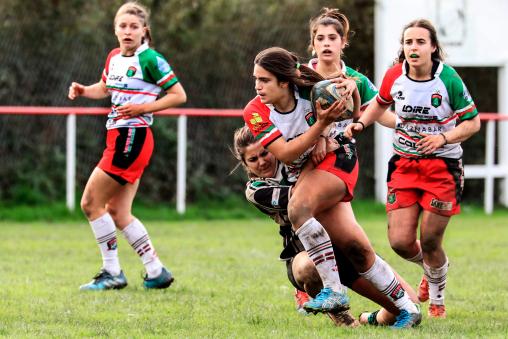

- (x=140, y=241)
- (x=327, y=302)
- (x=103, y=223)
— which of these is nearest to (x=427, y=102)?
(x=327, y=302)

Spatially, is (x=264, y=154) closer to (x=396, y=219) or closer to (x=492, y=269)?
(x=396, y=219)

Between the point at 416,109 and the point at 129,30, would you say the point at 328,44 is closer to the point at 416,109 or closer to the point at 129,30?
the point at 416,109

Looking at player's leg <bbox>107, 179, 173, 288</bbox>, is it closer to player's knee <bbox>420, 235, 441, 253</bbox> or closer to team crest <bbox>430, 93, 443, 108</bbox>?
player's knee <bbox>420, 235, 441, 253</bbox>

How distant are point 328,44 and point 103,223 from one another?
2367 millimetres

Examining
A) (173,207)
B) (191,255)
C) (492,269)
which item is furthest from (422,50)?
(173,207)

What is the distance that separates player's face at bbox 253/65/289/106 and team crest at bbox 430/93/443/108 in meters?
1.20

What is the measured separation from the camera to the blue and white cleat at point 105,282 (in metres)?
8.07

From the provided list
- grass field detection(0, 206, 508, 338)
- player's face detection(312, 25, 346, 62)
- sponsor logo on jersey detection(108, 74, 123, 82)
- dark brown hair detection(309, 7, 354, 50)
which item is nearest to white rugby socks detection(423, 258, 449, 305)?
grass field detection(0, 206, 508, 338)

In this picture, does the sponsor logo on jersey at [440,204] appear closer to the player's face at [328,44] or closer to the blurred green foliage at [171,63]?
the player's face at [328,44]

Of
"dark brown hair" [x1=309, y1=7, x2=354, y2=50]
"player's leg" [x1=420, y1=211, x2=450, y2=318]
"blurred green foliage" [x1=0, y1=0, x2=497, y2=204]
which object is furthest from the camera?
"blurred green foliage" [x1=0, y1=0, x2=497, y2=204]

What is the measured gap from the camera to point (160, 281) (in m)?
8.17

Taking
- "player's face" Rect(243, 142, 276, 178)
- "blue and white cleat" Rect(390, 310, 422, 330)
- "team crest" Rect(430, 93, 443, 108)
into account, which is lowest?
"blue and white cleat" Rect(390, 310, 422, 330)

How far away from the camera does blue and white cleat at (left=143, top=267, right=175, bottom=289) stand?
8.17 meters

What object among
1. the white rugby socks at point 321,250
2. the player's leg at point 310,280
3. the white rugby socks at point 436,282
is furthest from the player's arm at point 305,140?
A: the white rugby socks at point 436,282
